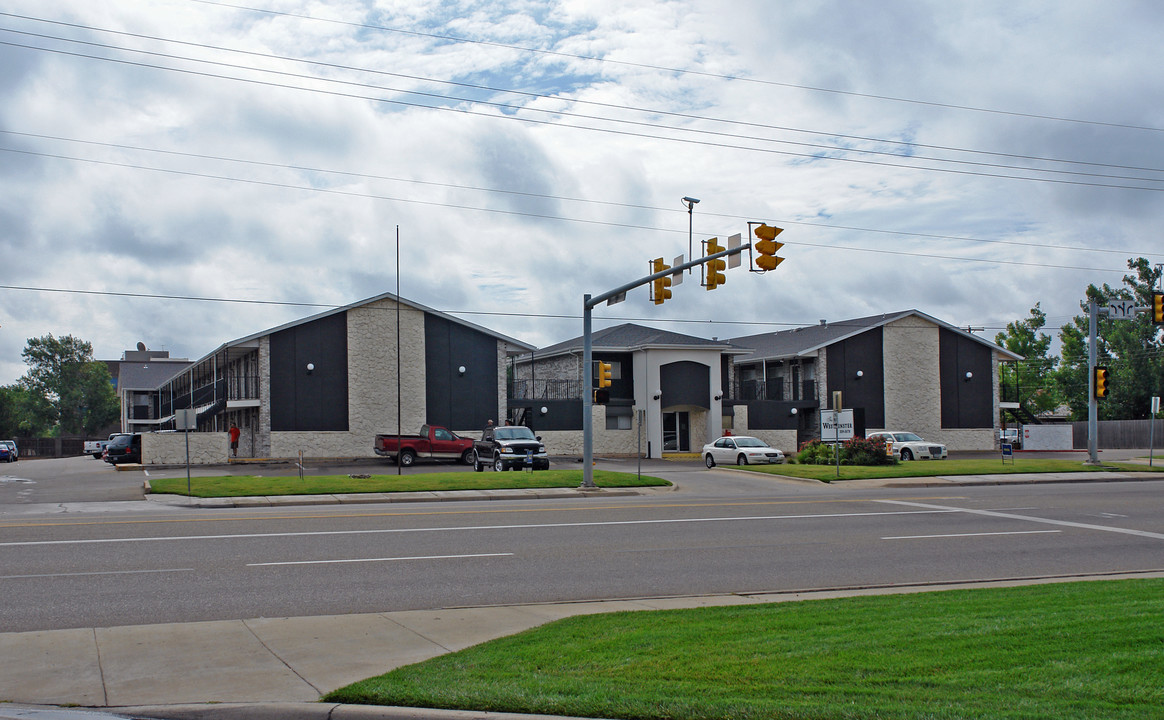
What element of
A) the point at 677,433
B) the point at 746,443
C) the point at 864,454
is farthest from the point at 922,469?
the point at 677,433

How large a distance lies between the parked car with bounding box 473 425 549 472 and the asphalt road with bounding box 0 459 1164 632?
11.6 metres

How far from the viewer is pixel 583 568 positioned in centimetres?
1281

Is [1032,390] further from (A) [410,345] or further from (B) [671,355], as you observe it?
(A) [410,345]

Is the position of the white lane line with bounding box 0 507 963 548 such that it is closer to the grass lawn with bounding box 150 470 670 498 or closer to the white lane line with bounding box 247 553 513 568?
the white lane line with bounding box 247 553 513 568

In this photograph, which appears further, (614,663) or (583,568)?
(583,568)

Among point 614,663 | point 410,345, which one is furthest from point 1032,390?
point 614,663

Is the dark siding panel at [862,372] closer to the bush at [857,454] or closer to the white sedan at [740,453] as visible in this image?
the white sedan at [740,453]

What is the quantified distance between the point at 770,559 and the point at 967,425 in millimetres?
47753

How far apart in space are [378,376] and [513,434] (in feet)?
42.5

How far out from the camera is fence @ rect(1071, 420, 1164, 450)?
61.6 metres

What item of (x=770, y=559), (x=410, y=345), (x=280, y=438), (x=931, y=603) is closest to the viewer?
(x=931, y=603)

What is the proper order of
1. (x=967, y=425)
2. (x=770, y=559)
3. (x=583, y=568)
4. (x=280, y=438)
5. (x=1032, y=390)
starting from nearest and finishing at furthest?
(x=583, y=568) → (x=770, y=559) → (x=280, y=438) → (x=967, y=425) → (x=1032, y=390)

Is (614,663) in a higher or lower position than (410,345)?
lower

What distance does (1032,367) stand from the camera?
291ft
